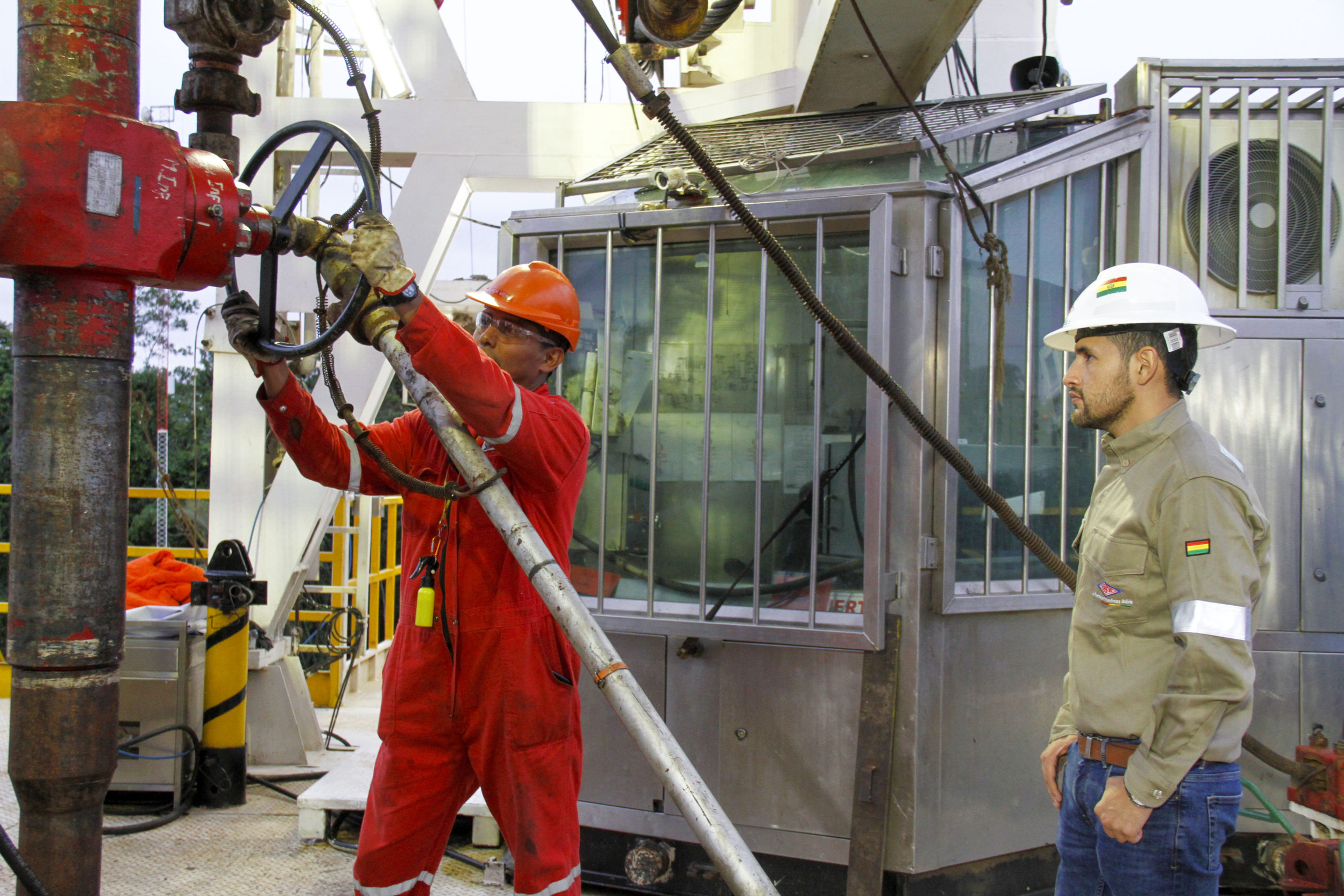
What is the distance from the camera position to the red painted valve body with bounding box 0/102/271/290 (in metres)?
1.54

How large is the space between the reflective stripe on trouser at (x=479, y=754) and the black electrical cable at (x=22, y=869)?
0.93 metres

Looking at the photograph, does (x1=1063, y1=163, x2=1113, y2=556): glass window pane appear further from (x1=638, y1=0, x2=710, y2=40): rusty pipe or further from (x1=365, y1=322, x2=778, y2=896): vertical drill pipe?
(x1=365, y1=322, x2=778, y2=896): vertical drill pipe

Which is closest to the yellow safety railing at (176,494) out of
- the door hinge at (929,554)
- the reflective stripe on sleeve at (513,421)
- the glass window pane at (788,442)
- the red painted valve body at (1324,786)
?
the glass window pane at (788,442)

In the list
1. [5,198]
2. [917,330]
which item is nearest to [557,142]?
[917,330]

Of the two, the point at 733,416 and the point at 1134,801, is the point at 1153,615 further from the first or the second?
the point at 733,416

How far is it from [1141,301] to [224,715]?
424 centimetres

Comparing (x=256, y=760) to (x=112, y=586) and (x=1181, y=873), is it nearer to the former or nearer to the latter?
(x=112, y=586)

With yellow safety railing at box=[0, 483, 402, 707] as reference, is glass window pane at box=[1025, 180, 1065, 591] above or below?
above

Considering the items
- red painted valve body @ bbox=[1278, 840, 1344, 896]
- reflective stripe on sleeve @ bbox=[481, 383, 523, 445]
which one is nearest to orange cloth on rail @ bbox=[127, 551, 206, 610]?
reflective stripe on sleeve @ bbox=[481, 383, 523, 445]

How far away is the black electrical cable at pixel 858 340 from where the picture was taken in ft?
8.18

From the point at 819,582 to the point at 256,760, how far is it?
3.34 metres

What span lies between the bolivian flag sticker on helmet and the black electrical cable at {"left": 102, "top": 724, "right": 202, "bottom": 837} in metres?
4.18

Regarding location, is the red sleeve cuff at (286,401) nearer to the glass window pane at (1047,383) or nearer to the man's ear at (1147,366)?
the man's ear at (1147,366)

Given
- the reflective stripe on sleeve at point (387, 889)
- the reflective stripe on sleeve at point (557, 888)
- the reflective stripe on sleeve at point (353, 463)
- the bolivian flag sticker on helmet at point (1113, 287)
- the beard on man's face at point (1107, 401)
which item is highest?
the bolivian flag sticker on helmet at point (1113, 287)
